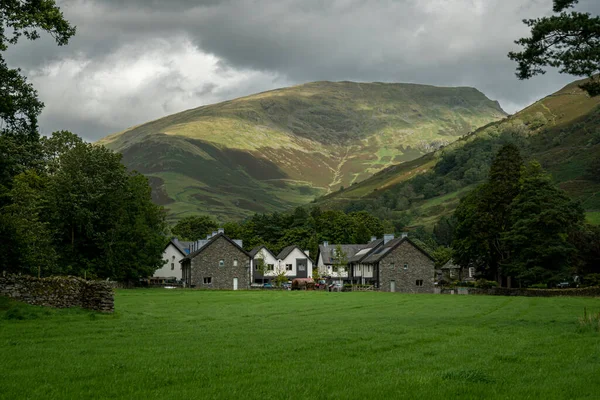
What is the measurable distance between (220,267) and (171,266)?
105 ft

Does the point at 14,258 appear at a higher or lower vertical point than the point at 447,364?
higher

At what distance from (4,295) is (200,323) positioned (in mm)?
11166

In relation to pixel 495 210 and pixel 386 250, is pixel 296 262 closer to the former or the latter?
pixel 386 250

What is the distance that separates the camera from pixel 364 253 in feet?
396

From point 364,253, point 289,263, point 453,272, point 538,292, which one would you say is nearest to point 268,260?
point 289,263

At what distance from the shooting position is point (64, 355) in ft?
57.2

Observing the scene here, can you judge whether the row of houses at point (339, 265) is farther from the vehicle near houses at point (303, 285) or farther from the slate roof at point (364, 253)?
the vehicle near houses at point (303, 285)

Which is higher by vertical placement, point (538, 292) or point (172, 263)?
point (172, 263)

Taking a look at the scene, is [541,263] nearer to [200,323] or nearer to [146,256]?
[146,256]

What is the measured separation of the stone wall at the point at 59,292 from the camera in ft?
104

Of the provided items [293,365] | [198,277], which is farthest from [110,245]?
[293,365]

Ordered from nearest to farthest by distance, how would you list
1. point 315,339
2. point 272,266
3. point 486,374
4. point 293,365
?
1. point 486,374
2. point 293,365
3. point 315,339
4. point 272,266

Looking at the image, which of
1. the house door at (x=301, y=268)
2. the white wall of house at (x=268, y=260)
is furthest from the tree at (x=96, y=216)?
the house door at (x=301, y=268)

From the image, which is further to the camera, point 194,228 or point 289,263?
point 194,228
